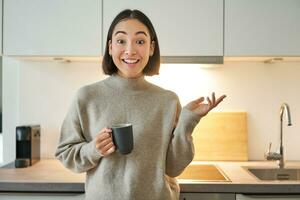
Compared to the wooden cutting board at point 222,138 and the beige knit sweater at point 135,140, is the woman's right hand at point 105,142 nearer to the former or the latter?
the beige knit sweater at point 135,140

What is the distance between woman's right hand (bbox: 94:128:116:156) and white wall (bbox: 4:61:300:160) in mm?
947

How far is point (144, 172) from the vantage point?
101cm

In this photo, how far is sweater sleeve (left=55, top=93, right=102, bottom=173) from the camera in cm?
99

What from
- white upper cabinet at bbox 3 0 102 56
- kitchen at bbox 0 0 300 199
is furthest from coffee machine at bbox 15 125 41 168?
white upper cabinet at bbox 3 0 102 56

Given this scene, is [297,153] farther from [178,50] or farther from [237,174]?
[178,50]

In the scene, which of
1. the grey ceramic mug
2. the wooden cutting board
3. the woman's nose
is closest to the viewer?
the grey ceramic mug

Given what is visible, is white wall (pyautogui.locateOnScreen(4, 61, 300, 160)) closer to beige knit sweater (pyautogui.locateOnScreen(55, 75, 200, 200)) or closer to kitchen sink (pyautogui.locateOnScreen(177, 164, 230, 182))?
kitchen sink (pyautogui.locateOnScreen(177, 164, 230, 182))

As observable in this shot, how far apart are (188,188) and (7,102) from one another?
1.19 metres

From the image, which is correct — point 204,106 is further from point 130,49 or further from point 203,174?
point 203,174

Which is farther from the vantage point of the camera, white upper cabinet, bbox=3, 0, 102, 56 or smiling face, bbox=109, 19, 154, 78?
white upper cabinet, bbox=3, 0, 102, 56

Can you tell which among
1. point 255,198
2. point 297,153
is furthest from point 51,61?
point 297,153

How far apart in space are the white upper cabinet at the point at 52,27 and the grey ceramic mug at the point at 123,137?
699mm

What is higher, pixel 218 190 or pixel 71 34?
pixel 71 34

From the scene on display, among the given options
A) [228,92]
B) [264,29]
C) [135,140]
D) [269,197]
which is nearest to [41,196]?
[135,140]
